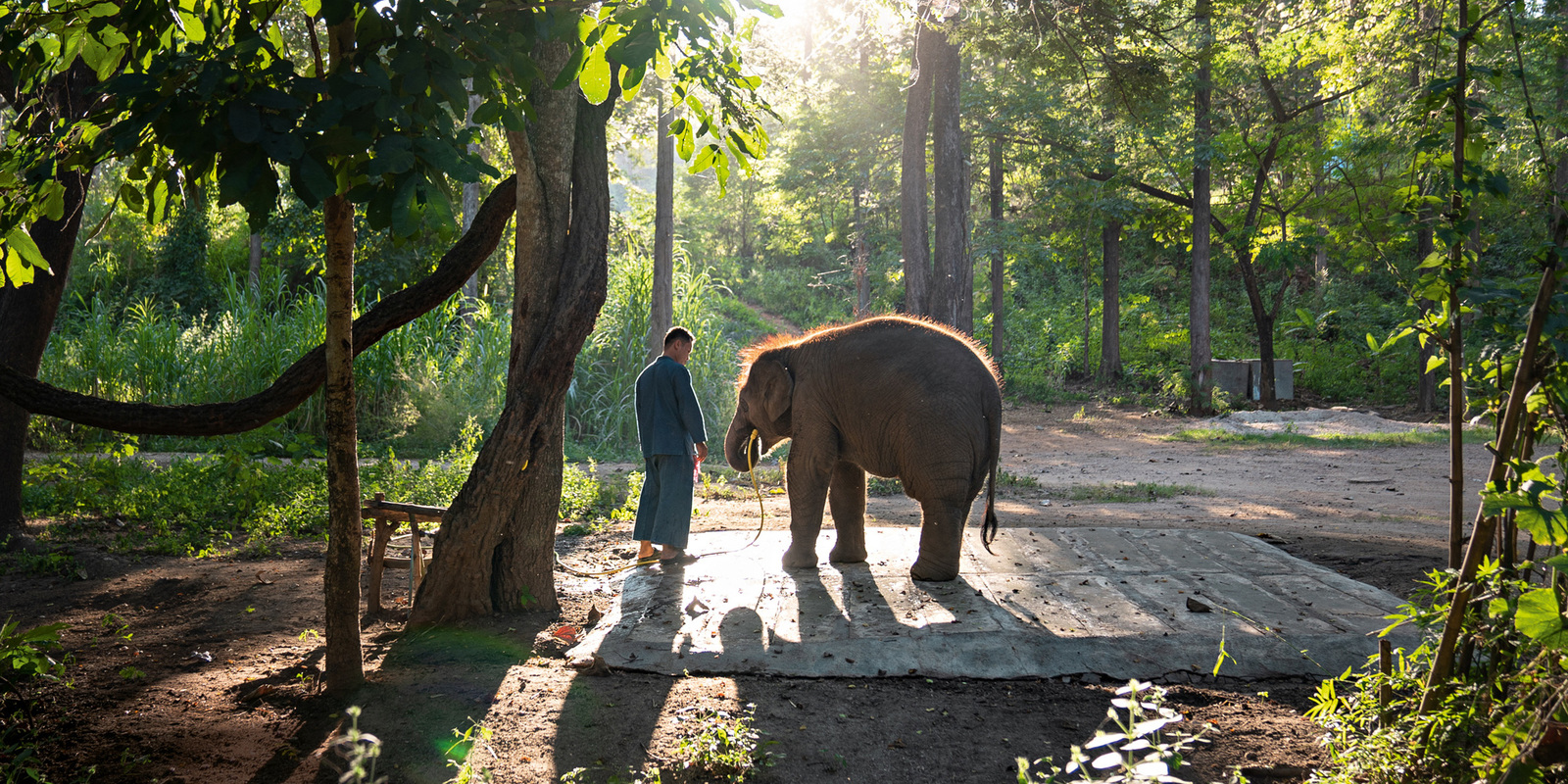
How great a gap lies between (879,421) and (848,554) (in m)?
1.05

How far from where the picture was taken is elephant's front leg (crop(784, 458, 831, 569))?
6.28 metres

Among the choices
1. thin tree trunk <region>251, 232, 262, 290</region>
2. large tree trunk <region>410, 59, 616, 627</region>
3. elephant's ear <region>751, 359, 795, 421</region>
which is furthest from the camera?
thin tree trunk <region>251, 232, 262, 290</region>

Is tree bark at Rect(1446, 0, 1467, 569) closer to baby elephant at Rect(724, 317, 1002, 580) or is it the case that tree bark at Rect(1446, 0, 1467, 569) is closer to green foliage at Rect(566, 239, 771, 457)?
baby elephant at Rect(724, 317, 1002, 580)

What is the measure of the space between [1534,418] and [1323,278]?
27.5 metres

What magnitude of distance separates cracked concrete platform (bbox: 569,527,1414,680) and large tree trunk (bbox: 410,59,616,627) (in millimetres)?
730

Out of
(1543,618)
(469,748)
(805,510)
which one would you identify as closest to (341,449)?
(469,748)

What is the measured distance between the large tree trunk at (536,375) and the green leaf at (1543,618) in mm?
4207

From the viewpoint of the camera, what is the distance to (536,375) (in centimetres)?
509

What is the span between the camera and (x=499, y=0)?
128 inches

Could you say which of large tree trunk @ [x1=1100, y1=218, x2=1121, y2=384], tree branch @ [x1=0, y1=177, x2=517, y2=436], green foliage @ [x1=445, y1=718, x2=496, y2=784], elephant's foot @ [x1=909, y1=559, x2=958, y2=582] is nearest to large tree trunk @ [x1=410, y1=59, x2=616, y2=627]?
tree branch @ [x1=0, y1=177, x2=517, y2=436]

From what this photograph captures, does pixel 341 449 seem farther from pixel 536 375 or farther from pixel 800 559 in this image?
pixel 800 559

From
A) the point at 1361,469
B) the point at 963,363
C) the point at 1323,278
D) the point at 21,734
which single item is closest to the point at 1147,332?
the point at 1323,278

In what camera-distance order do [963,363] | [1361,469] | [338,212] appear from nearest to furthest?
[338,212] < [963,363] < [1361,469]

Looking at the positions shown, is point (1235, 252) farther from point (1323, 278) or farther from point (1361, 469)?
point (1361, 469)
